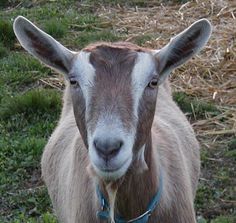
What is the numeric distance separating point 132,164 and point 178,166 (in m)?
0.67

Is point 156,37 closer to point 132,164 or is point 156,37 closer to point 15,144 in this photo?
point 15,144

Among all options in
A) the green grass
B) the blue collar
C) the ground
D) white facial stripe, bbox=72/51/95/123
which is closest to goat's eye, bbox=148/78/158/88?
white facial stripe, bbox=72/51/95/123

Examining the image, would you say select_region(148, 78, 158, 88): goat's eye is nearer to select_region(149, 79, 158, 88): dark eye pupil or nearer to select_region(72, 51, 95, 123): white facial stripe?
select_region(149, 79, 158, 88): dark eye pupil

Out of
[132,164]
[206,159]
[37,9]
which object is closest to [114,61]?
[132,164]

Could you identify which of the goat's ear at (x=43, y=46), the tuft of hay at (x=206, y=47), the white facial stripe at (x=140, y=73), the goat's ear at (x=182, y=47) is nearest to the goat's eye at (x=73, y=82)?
the goat's ear at (x=43, y=46)

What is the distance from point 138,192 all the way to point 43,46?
0.95m

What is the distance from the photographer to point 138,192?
14.4 ft

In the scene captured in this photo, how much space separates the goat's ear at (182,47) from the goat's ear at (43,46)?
1.63 feet

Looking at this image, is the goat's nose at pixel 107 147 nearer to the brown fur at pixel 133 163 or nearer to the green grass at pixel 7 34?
the brown fur at pixel 133 163

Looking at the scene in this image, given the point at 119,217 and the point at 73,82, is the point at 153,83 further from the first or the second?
the point at 119,217

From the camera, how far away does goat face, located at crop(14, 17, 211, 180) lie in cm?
382

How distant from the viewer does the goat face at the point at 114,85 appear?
150 inches

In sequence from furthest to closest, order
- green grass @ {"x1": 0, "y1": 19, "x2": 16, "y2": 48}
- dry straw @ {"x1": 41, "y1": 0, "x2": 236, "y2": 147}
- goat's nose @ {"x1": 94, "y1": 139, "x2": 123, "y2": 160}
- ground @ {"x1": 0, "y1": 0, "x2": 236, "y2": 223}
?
green grass @ {"x1": 0, "y1": 19, "x2": 16, "y2": 48} → dry straw @ {"x1": 41, "y1": 0, "x2": 236, "y2": 147} → ground @ {"x1": 0, "y1": 0, "x2": 236, "y2": 223} → goat's nose @ {"x1": 94, "y1": 139, "x2": 123, "y2": 160}

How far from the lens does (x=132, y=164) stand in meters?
4.21
